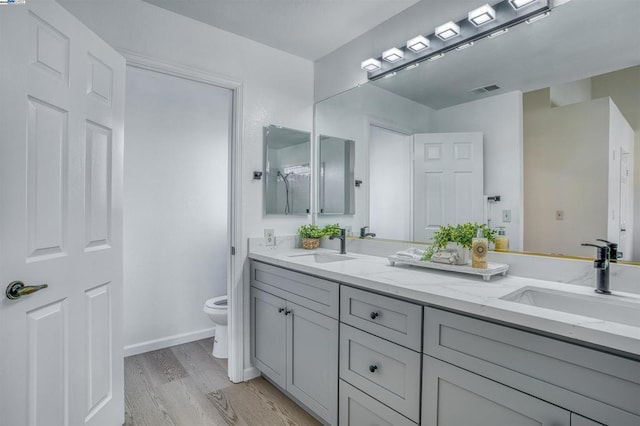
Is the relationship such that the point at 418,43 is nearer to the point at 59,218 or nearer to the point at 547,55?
the point at 547,55

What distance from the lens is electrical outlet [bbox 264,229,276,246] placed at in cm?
244

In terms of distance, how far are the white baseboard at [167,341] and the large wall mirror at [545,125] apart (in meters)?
2.08

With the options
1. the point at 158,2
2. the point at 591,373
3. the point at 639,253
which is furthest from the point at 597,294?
the point at 158,2

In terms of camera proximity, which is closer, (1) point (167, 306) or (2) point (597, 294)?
(2) point (597, 294)

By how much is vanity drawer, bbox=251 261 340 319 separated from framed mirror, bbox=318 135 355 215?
0.78 m

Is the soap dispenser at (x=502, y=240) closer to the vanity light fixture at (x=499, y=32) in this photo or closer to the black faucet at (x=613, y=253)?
the black faucet at (x=613, y=253)

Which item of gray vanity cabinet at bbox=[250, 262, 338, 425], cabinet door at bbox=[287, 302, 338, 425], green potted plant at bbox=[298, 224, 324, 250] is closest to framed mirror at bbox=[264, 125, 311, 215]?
green potted plant at bbox=[298, 224, 324, 250]

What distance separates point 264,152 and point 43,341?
1636 mm

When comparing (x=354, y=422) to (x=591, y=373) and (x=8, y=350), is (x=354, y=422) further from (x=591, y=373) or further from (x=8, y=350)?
(x=8, y=350)

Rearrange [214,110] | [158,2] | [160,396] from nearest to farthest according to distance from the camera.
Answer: [158,2]
[160,396]
[214,110]

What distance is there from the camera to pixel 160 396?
2094 mm

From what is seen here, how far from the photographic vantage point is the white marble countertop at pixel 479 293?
2.82ft

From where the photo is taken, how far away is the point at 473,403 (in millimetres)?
1100

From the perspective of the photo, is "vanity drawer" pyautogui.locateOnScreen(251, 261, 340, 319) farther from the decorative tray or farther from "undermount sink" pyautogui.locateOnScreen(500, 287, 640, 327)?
"undermount sink" pyautogui.locateOnScreen(500, 287, 640, 327)
